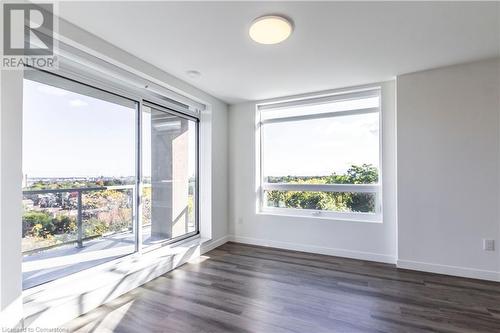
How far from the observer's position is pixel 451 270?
293cm

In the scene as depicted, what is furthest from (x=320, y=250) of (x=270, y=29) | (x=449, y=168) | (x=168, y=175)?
(x=270, y=29)

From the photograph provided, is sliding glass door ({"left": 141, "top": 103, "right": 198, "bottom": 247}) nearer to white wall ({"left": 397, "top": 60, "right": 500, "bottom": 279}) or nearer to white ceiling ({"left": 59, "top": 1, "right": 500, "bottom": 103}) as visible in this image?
white ceiling ({"left": 59, "top": 1, "right": 500, "bottom": 103})

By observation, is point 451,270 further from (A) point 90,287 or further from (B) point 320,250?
(A) point 90,287

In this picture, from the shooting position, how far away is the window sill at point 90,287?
1.92m

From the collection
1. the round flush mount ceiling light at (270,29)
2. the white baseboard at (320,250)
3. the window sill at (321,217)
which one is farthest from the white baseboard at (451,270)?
the round flush mount ceiling light at (270,29)

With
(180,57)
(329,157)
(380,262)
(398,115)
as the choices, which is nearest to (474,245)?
(380,262)

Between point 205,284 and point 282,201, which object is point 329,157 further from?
point 205,284

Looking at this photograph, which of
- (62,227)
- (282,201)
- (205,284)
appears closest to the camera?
(62,227)

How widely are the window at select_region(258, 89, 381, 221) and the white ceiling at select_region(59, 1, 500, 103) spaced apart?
2.08ft

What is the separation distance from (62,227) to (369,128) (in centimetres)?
398

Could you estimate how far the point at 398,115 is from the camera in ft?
10.6

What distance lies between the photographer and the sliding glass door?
3203 mm

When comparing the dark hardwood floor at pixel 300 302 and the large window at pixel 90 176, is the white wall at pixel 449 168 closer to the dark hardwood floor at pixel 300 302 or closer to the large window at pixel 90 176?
the dark hardwood floor at pixel 300 302

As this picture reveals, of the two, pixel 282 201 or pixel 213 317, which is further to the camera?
pixel 282 201
